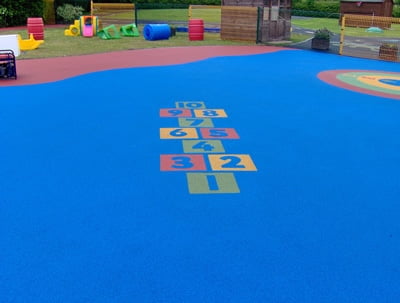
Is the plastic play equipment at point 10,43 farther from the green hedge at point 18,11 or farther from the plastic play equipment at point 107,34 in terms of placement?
the green hedge at point 18,11

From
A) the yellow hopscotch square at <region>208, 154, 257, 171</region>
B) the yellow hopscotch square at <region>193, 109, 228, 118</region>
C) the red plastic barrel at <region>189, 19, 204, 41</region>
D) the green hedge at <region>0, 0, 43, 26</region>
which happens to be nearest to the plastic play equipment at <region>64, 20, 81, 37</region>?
the red plastic barrel at <region>189, 19, 204, 41</region>

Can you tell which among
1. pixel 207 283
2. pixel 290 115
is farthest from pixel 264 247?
pixel 290 115

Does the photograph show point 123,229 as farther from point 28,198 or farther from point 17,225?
point 28,198

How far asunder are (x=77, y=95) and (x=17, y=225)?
705cm

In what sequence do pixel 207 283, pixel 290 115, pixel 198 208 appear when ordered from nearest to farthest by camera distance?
pixel 207 283
pixel 198 208
pixel 290 115

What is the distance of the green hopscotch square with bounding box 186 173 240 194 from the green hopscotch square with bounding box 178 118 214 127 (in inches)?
106

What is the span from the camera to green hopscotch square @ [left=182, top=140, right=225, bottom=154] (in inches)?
302

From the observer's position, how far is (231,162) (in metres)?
7.19

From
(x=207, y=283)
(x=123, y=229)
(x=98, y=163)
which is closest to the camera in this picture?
(x=207, y=283)

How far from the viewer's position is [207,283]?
416 centimetres

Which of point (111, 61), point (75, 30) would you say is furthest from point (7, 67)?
point (75, 30)

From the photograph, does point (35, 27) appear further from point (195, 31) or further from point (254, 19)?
point (254, 19)

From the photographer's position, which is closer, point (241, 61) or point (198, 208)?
point (198, 208)

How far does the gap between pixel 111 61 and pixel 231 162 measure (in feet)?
37.7
